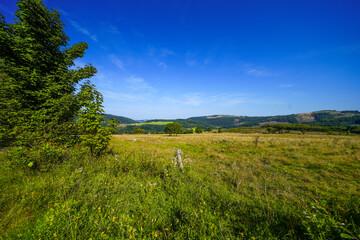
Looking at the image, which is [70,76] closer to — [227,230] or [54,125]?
[54,125]

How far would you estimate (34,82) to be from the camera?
709cm

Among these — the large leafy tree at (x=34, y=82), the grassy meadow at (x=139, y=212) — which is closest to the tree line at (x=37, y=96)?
the large leafy tree at (x=34, y=82)

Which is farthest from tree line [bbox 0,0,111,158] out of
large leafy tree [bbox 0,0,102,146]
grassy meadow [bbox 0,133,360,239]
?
grassy meadow [bbox 0,133,360,239]

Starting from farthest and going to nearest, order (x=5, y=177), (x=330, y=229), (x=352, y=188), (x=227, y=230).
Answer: (x=352, y=188) < (x=5, y=177) < (x=227, y=230) < (x=330, y=229)

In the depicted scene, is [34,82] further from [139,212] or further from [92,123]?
[139,212]

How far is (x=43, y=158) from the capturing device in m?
5.50

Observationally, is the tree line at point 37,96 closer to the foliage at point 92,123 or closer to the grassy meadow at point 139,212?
the foliage at point 92,123

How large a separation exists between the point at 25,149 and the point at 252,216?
373 inches

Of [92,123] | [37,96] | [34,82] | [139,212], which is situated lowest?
[139,212]

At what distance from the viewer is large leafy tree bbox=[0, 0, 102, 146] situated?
20.8 feet

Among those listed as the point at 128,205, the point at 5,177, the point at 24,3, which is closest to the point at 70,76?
the point at 24,3

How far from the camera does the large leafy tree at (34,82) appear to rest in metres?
6.33

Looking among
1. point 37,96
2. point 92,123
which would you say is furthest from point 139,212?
point 37,96

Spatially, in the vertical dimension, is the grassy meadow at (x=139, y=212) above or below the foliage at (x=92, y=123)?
below
